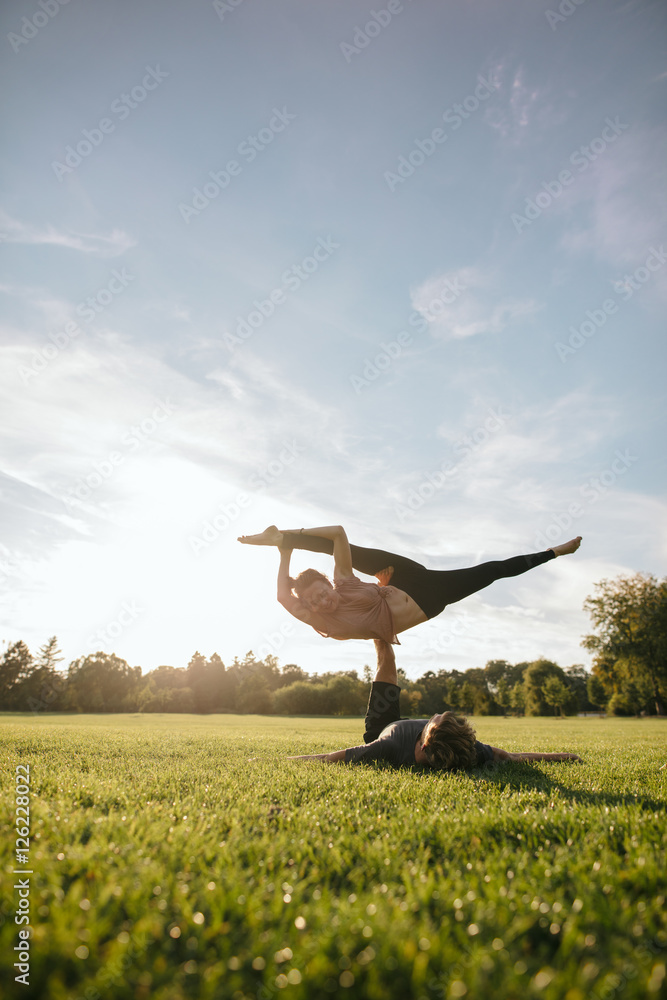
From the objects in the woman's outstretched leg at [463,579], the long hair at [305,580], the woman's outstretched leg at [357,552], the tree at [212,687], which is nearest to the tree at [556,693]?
the tree at [212,687]

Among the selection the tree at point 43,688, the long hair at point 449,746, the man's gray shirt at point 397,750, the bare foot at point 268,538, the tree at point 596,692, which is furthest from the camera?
the tree at point 596,692

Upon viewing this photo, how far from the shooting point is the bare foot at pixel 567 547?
20.6 feet

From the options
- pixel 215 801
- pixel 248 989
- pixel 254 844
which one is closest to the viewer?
pixel 248 989

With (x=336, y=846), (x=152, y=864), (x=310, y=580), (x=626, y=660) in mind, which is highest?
(x=310, y=580)

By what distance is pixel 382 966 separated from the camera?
1.26 m

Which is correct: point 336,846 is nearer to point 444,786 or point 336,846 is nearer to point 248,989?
point 248,989

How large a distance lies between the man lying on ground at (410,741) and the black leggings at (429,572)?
86 cm

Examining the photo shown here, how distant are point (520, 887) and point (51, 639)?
8239 centimetres

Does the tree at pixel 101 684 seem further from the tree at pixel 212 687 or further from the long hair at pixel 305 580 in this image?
the long hair at pixel 305 580

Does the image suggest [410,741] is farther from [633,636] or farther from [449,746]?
[633,636]

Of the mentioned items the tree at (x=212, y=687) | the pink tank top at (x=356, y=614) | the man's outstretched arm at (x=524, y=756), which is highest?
the pink tank top at (x=356, y=614)

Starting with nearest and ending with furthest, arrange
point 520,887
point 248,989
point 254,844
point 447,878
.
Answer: point 248,989
point 520,887
point 447,878
point 254,844

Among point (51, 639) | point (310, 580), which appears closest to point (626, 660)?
point (310, 580)

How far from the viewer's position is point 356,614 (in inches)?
213
